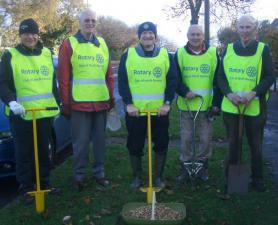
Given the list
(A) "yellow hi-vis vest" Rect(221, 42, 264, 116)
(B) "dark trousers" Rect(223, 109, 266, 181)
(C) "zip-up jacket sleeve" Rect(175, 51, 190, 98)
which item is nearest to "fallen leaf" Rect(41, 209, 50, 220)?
(C) "zip-up jacket sleeve" Rect(175, 51, 190, 98)

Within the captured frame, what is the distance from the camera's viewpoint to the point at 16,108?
529cm

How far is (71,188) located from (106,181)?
48 cm

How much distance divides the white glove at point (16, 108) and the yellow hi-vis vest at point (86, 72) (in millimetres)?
815

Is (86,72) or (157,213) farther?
(86,72)

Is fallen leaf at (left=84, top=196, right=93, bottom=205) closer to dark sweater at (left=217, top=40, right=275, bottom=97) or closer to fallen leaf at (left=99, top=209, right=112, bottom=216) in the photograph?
fallen leaf at (left=99, top=209, right=112, bottom=216)

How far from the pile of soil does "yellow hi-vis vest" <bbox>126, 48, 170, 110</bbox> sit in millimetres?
1343

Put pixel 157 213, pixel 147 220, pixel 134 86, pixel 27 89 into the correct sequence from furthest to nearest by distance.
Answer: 1. pixel 134 86
2. pixel 27 89
3. pixel 157 213
4. pixel 147 220

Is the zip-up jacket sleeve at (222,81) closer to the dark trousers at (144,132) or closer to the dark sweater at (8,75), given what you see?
the dark trousers at (144,132)

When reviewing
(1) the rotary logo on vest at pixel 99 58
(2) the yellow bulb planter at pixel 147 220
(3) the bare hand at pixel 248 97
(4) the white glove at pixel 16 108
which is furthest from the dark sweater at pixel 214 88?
(4) the white glove at pixel 16 108

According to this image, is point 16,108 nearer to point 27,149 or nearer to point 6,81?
point 6,81

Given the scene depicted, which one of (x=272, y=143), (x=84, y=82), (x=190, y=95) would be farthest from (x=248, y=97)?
(x=272, y=143)

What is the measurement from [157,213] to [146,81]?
67.2 inches

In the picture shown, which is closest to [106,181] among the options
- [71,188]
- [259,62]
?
[71,188]

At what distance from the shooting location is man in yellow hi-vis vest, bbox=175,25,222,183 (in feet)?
20.2
